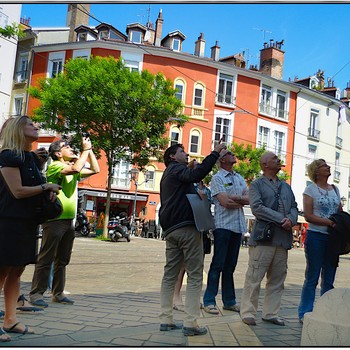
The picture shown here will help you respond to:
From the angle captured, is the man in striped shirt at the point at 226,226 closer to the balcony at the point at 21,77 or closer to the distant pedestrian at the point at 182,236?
the distant pedestrian at the point at 182,236

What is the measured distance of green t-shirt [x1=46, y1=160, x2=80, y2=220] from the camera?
206 inches

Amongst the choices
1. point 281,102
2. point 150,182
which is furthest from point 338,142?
point 150,182

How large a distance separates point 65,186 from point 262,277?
2.14m

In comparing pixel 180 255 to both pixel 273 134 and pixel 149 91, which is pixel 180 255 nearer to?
pixel 273 134

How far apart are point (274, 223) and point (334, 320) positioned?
1.66 m

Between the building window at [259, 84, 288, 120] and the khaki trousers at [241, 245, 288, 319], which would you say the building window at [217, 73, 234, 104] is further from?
the khaki trousers at [241, 245, 288, 319]

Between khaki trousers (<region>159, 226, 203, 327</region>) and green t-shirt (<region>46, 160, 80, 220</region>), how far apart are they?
1.35 metres

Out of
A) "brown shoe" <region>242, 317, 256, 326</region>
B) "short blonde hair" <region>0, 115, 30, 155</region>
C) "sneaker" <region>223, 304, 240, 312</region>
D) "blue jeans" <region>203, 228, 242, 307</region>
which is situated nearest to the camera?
"short blonde hair" <region>0, 115, 30, 155</region>

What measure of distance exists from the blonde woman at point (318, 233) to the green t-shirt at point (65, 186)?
2.32m

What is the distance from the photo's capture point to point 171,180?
4.35 metres

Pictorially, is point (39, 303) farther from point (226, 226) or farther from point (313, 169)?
point (313, 169)

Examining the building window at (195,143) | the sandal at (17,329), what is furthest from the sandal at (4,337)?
the building window at (195,143)

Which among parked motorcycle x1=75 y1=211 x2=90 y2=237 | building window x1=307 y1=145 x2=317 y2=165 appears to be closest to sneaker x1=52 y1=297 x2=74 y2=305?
building window x1=307 y1=145 x2=317 y2=165

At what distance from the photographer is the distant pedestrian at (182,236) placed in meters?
4.14
